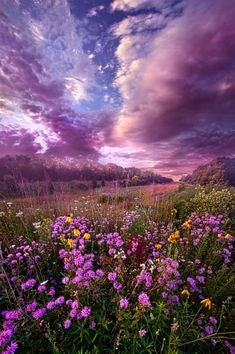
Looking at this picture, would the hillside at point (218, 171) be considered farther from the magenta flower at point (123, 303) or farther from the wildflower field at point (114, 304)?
the magenta flower at point (123, 303)

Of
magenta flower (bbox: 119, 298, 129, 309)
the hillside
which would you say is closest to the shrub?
magenta flower (bbox: 119, 298, 129, 309)

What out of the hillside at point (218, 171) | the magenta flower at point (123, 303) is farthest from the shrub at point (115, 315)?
the hillside at point (218, 171)

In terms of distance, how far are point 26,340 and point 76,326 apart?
0.39 metres

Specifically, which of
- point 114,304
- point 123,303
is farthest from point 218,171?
point 123,303

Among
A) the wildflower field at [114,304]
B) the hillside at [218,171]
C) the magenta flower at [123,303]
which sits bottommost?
the wildflower field at [114,304]

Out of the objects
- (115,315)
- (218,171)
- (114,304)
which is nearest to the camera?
(115,315)

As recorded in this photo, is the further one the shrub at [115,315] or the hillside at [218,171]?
the hillside at [218,171]

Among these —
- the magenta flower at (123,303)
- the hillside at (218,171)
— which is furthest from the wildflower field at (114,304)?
the hillside at (218,171)

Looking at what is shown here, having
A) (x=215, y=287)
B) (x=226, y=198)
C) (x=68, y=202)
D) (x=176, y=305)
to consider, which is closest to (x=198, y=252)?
(x=215, y=287)

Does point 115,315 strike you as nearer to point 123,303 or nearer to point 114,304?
point 114,304

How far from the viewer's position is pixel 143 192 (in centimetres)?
762

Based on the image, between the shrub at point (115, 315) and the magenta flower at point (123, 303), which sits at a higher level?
the magenta flower at point (123, 303)

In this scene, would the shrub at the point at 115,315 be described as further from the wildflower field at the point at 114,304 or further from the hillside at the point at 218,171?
the hillside at the point at 218,171

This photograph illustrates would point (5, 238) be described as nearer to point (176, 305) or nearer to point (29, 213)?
point (29, 213)
